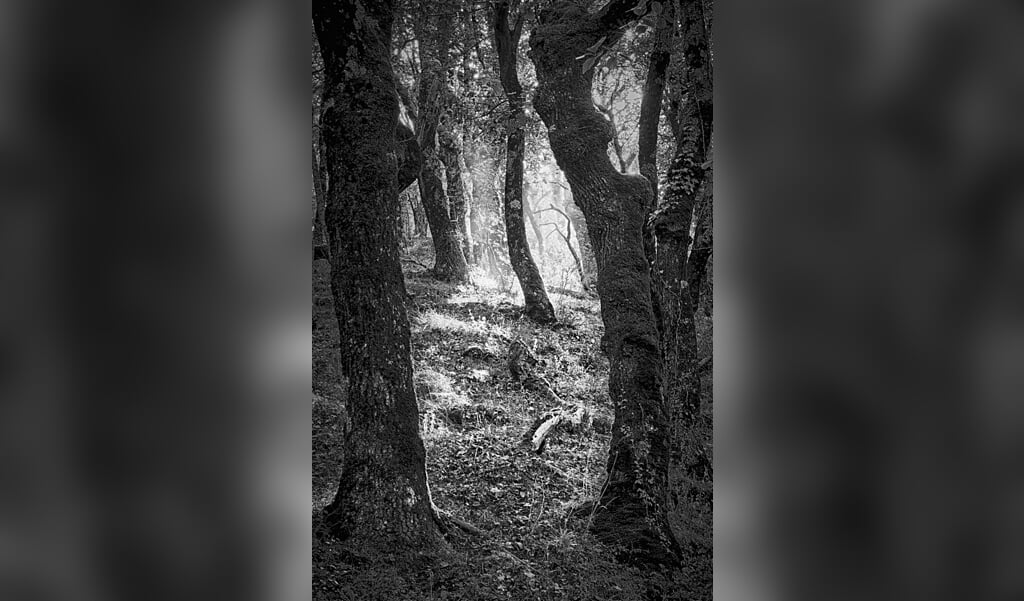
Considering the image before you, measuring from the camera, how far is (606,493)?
232cm

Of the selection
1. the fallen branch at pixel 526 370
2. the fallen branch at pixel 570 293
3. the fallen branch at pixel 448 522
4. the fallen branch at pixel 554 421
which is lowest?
the fallen branch at pixel 448 522

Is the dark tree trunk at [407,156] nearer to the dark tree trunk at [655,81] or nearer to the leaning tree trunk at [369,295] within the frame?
the leaning tree trunk at [369,295]

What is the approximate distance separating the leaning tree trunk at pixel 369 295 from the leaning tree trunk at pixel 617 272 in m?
0.70

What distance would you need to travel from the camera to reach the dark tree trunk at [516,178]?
92.0 inches

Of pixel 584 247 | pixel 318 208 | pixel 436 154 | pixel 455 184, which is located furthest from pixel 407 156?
pixel 584 247

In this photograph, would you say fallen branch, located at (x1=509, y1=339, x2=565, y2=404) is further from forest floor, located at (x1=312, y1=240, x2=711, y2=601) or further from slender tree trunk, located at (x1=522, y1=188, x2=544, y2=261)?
slender tree trunk, located at (x1=522, y1=188, x2=544, y2=261)

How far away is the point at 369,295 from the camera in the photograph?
242 centimetres

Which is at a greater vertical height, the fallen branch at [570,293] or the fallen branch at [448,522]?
the fallen branch at [570,293]

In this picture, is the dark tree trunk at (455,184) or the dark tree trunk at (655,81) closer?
the dark tree trunk at (655,81)

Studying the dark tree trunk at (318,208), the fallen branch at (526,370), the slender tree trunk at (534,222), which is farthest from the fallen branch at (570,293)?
the dark tree trunk at (318,208)

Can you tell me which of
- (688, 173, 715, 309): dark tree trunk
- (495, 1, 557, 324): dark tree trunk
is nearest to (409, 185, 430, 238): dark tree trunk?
(495, 1, 557, 324): dark tree trunk

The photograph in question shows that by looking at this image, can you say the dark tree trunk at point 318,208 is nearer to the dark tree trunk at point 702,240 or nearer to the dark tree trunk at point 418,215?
the dark tree trunk at point 418,215

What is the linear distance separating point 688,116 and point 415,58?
1.14 metres
